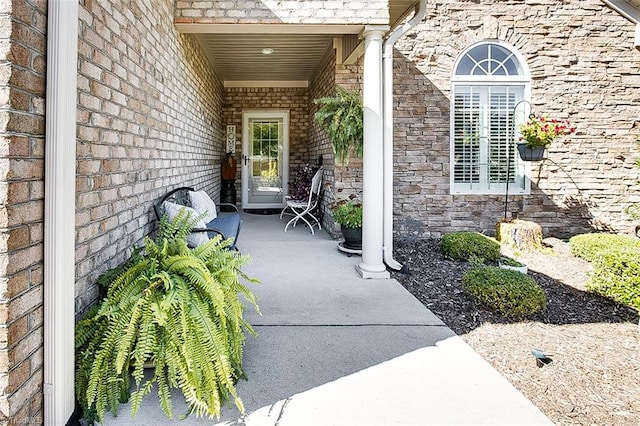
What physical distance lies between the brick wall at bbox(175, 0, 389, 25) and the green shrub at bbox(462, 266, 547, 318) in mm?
2508

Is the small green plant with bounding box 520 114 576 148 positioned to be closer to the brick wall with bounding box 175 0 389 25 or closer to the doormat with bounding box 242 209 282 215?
the brick wall with bounding box 175 0 389 25

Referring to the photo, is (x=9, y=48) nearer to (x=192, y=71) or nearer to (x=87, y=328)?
(x=87, y=328)

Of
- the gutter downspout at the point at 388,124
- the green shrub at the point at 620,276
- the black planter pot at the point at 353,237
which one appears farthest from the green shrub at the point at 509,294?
the black planter pot at the point at 353,237

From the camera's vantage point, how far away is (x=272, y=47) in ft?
19.3

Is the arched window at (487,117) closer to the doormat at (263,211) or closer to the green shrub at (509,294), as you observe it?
the green shrub at (509,294)

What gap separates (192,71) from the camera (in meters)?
4.97

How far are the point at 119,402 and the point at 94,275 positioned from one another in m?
0.64

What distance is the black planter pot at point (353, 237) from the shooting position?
4.67 metres

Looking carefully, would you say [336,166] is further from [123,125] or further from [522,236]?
[123,125]

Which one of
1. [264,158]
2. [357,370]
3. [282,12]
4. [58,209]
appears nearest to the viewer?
[58,209]

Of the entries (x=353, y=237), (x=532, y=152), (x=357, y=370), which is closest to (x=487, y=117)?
(x=532, y=152)

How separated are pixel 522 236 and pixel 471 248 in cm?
94

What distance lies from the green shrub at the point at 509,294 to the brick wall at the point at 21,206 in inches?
108

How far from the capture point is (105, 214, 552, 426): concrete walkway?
172 centimetres
